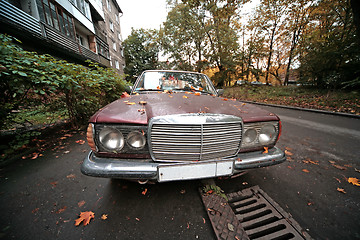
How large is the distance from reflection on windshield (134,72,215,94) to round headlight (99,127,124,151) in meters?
1.24

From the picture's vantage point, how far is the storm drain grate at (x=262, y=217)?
1.17 metres

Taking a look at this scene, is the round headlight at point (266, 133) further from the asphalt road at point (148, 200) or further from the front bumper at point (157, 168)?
the asphalt road at point (148, 200)

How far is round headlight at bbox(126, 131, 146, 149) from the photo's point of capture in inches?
49.1

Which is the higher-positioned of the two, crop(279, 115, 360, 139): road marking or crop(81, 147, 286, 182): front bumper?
crop(81, 147, 286, 182): front bumper

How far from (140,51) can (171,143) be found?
2791 cm

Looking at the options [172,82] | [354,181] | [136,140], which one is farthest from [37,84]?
[354,181]

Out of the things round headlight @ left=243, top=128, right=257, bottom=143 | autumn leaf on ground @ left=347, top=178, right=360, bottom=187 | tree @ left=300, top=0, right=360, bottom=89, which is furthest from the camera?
tree @ left=300, top=0, right=360, bottom=89

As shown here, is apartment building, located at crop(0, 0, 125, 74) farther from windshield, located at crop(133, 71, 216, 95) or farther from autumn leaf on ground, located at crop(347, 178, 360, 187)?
autumn leaf on ground, located at crop(347, 178, 360, 187)

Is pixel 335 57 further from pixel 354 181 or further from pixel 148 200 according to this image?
pixel 148 200

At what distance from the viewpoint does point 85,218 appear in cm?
132

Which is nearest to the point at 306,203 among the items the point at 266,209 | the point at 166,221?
the point at 266,209

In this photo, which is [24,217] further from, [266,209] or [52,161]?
[266,209]

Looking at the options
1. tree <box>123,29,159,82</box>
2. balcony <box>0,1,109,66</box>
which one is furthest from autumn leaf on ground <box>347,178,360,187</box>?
tree <box>123,29,159,82</box>

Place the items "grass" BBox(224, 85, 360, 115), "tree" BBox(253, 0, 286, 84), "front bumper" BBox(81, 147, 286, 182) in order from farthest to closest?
1. "tree" BBox(253, 0, 286, 84)
2. "grass" BBox(224, 85, 360, 115)
3. "front bumper" BBox(81, 147, 286, 182)
